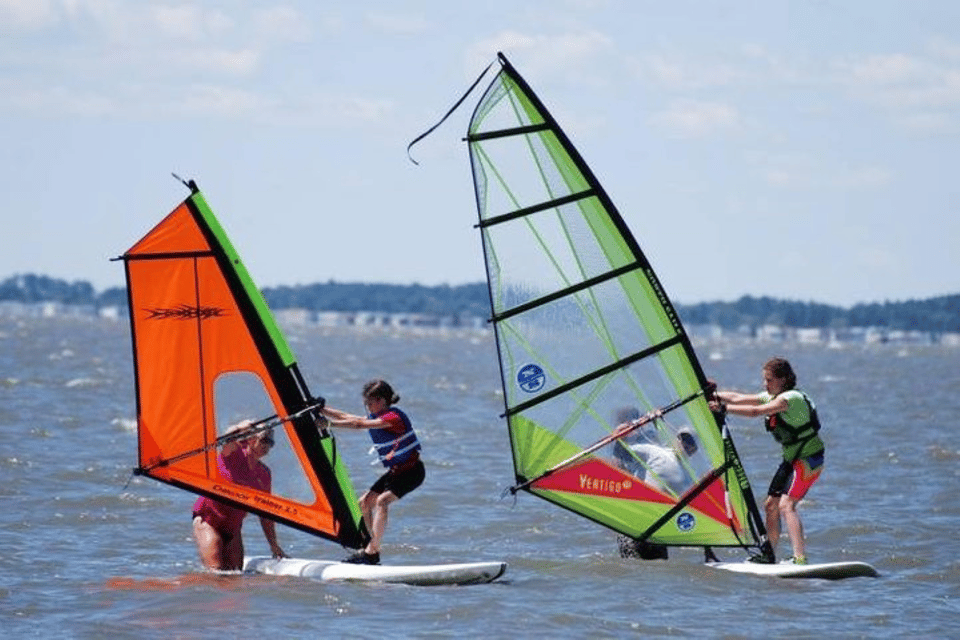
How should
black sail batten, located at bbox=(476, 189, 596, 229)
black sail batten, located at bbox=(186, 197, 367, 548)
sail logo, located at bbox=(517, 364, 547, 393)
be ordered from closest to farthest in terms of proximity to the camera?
black sail batten, located at bbox=(186, 197, 367, 548), black sail batten, located at bbox=(476, 189, 596, 229), sail logo, located at bbox=(517, 364, 547, 393)

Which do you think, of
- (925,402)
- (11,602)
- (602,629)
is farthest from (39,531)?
(925,402)

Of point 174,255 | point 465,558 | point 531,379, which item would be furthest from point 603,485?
point 174,255

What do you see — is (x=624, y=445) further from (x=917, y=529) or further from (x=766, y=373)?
(x=917, y=529)

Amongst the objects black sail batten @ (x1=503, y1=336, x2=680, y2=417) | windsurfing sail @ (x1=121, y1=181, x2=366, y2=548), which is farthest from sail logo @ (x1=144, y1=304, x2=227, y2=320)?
black sail batten @ (x1=503, y1=336, x2=680, y2=417)

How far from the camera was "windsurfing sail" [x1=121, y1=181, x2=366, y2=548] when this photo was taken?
11156 mm

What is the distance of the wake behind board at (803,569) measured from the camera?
11758 millimetres

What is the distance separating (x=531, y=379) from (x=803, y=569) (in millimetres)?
2129

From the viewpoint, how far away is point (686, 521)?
40.1ft

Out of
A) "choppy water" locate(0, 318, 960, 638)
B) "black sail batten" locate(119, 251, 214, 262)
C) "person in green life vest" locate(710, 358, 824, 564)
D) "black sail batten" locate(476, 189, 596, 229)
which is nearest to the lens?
"choppy water" locate(0, 318, 960, 638)

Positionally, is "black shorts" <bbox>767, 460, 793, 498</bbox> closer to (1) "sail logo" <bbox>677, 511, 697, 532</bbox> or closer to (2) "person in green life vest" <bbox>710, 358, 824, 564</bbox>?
(2) "person in green life vest" <bbox>710, 358, 824, 564</bbox>

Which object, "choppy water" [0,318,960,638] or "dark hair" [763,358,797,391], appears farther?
"dark hair" [763,358,797,391]

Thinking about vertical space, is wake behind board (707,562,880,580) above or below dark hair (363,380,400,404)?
below

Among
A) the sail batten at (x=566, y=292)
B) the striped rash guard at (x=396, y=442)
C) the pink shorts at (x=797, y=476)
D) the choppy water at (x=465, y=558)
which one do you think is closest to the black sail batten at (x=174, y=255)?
the striped rash guard at (x=396, y=442)

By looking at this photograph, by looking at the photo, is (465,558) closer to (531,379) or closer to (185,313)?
(531,379)
